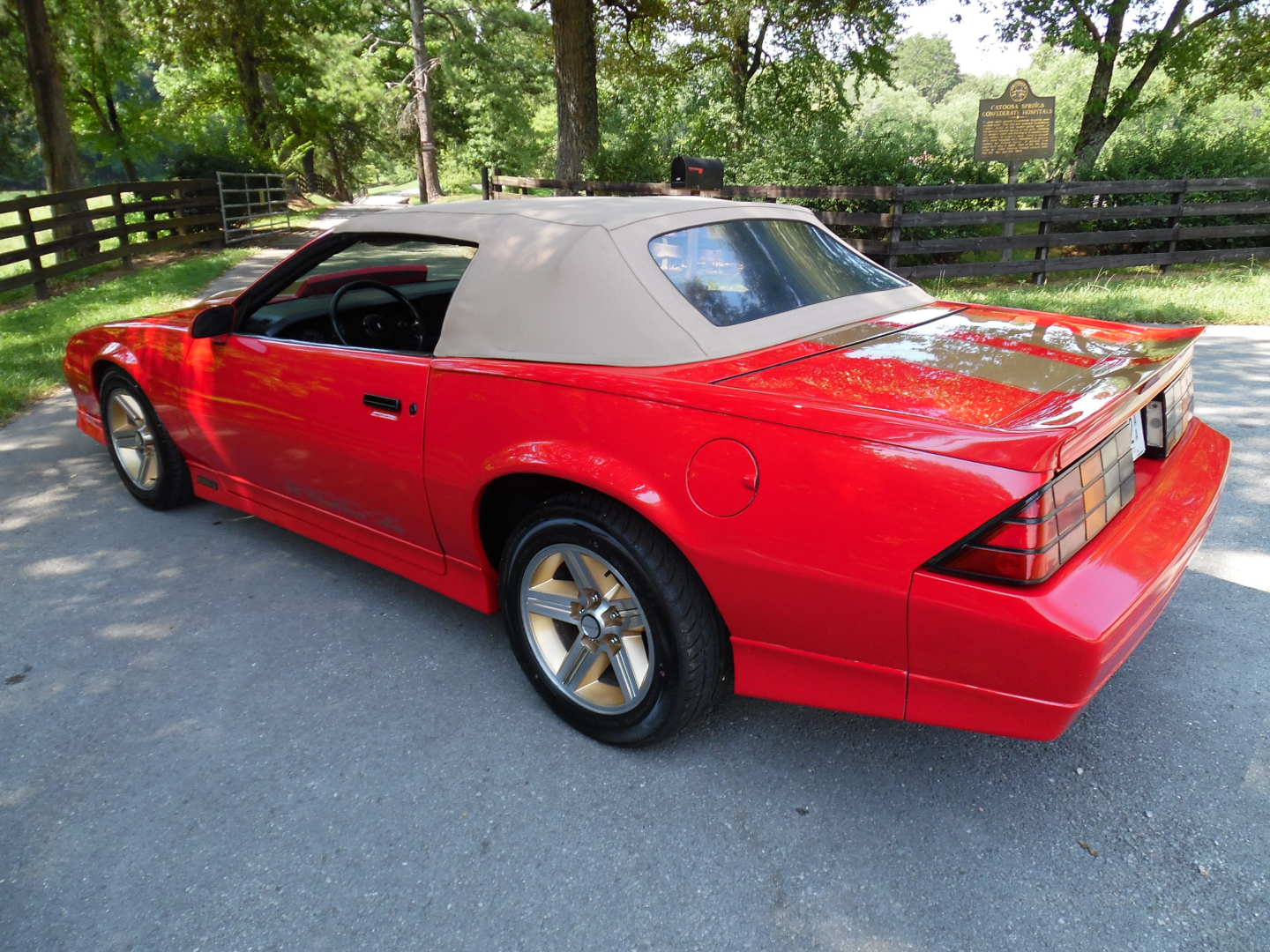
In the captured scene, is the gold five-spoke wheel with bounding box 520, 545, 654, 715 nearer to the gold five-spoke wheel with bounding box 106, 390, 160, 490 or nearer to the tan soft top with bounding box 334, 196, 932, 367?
the tan soft top with bounding box 334, 196, 932, 367

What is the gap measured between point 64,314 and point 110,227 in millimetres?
5234

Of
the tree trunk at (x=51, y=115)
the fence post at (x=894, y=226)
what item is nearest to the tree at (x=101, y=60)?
the tree trunk at (x=51, y=115)

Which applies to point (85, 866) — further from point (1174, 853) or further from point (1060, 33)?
point (1060, 33)

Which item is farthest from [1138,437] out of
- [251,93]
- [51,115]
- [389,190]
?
[389,190]

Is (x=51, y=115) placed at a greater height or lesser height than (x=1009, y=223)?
greater

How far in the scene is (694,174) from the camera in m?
10.8

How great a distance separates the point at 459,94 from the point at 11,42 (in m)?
27.5

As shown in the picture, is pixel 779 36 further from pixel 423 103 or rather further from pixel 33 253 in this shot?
pixel 33 253

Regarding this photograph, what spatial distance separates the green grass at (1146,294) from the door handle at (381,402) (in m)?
7.40

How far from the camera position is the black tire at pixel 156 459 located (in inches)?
159

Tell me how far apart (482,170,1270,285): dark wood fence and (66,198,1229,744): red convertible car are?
7.43 m

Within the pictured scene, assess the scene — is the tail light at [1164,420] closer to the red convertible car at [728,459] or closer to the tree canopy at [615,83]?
the red convertible car at [728,459]

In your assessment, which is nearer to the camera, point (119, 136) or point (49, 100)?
point (49, 100)

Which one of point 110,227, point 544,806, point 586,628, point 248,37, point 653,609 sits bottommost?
point 544,806
